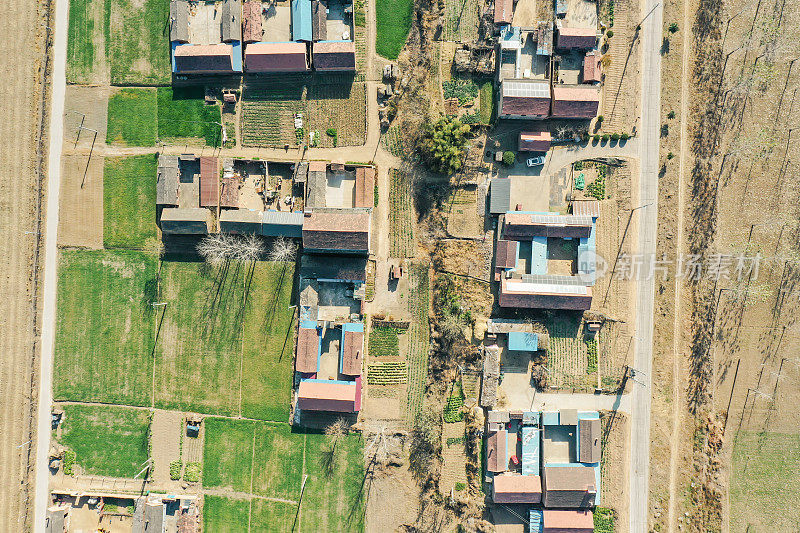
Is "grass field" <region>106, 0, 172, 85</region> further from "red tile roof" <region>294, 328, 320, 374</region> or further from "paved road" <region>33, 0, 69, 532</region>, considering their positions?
"red tile roof" <region>294, 328, 320, 374</region>

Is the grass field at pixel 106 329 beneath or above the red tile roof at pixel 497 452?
above

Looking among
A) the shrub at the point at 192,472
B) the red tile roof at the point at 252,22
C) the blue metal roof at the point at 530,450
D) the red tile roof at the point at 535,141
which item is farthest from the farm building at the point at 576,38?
the shrub at the point at 192,472

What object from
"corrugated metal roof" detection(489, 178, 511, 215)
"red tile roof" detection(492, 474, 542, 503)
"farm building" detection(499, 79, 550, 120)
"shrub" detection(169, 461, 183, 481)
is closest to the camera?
"farm building" detection(499, 79, 550, 120)

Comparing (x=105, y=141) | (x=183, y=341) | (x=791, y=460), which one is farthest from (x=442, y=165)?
(x=791, y=460)

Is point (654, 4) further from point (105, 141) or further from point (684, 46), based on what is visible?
point (105, 141)

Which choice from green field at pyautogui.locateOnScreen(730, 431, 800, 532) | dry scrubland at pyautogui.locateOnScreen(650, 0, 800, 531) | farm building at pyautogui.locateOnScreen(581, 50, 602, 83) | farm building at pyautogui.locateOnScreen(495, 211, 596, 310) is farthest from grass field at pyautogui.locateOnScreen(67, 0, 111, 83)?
green field at pyautogui.locateOnScreen(730, 431, 800, 532)

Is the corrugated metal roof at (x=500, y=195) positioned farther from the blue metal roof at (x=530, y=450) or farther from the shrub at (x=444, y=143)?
the blue metal roof at (x=530, y=450)
